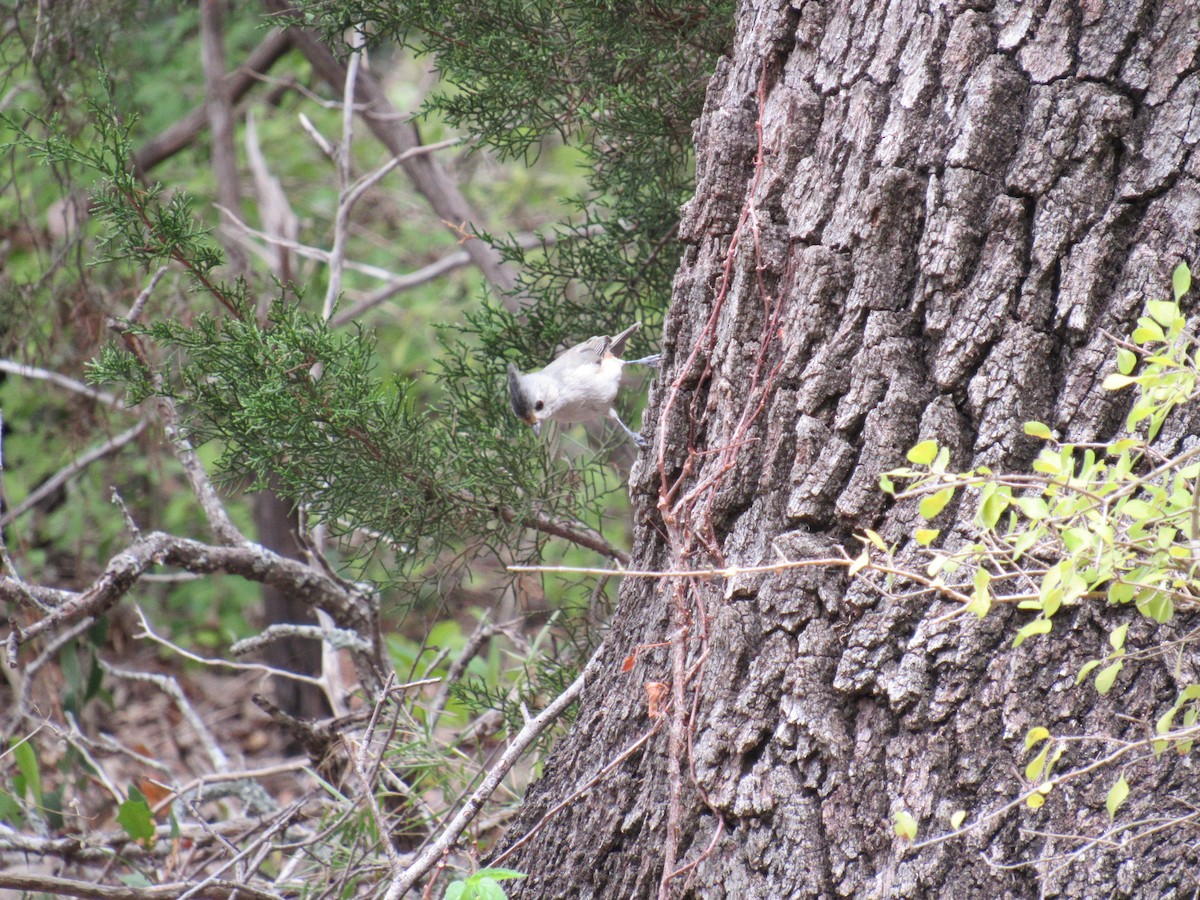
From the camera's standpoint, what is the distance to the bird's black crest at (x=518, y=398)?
8.29ft

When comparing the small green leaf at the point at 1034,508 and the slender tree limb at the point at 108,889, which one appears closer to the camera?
the small green leaf at the point at 1034,508

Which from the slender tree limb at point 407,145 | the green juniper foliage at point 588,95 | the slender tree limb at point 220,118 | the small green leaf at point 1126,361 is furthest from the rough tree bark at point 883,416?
the slender tree limb at point 220,118

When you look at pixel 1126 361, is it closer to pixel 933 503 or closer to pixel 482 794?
pixel 933 503

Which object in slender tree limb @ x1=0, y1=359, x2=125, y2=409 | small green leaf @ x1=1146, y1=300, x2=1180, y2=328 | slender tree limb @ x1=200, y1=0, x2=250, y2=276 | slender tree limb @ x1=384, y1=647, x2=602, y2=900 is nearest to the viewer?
small green leaf @ x1=1146, y1=300, x2=1180, y2=328

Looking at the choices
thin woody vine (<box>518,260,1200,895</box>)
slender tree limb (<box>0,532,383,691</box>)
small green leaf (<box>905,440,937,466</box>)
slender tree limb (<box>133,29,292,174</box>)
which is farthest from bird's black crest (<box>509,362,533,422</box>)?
slender tree limb (<box>133,29,292,174</box>)

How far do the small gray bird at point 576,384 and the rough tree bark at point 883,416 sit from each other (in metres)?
0.71

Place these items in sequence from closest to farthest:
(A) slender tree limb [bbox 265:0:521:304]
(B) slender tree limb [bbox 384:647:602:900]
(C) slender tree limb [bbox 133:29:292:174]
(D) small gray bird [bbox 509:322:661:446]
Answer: (B) slender tree limb [bbox 384:647:602:900] → (D) small gray bird [bbox 509:322:661:446] → (A) slender tree limb [bbox 265:0:521:304] → (C) slender tree limb [bbox 133:29:292:174]

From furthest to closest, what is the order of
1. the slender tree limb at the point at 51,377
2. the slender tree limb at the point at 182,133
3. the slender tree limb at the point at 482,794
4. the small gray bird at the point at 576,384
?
the slender tree limb at the point at 182,133, the slender tree limb at the point at 51,377, the small gray bird at the point at 576,384, the slender tree limb at the point at 482,794

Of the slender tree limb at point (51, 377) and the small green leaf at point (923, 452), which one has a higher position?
the small green leaf at point (923, 452)

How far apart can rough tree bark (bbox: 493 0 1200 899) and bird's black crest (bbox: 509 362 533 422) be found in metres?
0.74

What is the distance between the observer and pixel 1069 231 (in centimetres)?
150

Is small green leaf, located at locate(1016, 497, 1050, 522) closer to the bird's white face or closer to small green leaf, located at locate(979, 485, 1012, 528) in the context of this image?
small green leaf, located at locate(979, 485, 1012, 528)

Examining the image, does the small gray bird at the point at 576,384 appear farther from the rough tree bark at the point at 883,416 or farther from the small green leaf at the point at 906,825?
the small green leaf at the point at 906,825

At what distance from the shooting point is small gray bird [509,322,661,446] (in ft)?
8.36
